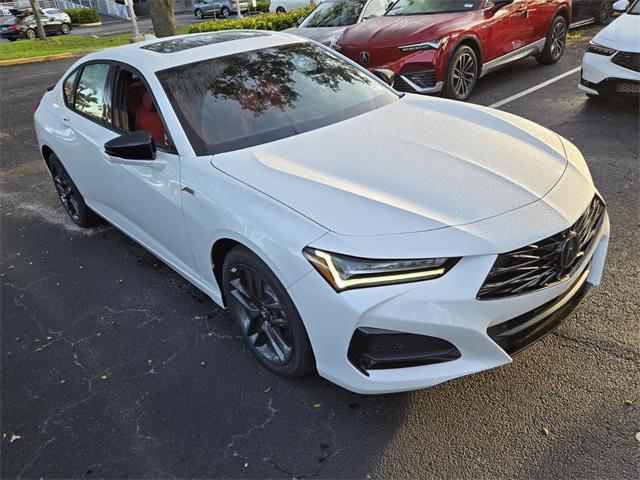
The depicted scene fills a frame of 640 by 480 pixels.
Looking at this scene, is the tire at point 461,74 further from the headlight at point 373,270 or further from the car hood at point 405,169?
the headlight at point 373,270

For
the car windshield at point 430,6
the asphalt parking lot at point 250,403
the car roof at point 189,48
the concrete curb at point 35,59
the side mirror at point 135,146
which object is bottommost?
the asphalt parking lot at point 250,403

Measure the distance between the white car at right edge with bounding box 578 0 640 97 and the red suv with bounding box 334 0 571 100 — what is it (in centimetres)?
144

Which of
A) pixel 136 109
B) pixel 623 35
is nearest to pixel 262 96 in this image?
pixel 136 109

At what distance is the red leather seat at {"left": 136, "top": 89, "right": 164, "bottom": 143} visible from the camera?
11.1 feet

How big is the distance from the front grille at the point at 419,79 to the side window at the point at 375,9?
2.85 meters

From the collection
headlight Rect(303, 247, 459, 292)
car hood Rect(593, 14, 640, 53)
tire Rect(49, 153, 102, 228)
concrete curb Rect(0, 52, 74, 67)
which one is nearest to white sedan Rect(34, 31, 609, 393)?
headlight Rect(303, 247, 459, 292)

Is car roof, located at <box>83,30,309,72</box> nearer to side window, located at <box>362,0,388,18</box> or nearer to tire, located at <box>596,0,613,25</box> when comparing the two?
side window, located at <box>362,0,388,18</box>

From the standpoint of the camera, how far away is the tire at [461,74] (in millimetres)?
6910

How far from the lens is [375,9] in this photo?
941 centimetres


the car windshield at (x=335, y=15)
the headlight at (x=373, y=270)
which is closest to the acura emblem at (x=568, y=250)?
the headlight at (x=373, y=270)

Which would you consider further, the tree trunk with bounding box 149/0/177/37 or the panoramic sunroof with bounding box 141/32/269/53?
the tree trunk with bounding box 149/0/177/37

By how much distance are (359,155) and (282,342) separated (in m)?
1.05

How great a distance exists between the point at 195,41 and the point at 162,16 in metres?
8.98

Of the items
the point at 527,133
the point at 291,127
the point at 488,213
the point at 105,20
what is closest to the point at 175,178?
the point at 291,127
